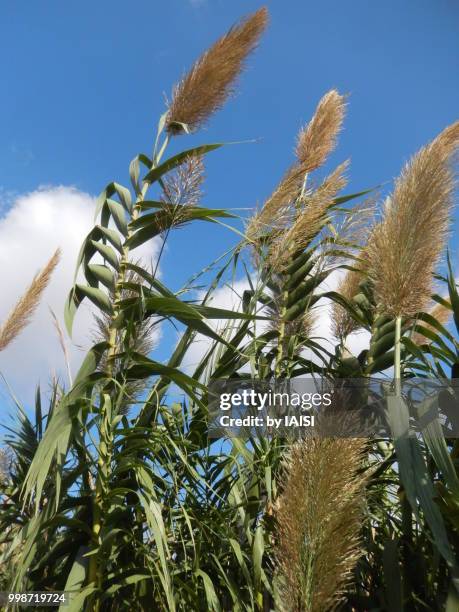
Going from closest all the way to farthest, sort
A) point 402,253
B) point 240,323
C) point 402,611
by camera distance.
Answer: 1. point 402,611
2. point 402,253
3. point 240,323

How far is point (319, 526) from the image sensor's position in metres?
1.21

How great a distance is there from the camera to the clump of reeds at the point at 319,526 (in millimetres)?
1193

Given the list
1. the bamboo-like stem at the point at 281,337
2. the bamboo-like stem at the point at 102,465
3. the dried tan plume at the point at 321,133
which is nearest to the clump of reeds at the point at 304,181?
the dried tan plume at the point at 321,133

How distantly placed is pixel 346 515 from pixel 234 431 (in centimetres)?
91

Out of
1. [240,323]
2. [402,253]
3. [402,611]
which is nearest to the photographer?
[402,611]

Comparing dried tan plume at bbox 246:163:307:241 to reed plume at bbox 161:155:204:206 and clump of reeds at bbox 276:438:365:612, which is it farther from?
clump of reeds at bbox 276:438:365:612

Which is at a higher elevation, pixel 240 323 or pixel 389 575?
pixel 240 323

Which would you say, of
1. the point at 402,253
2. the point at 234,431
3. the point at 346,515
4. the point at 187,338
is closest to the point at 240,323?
the point at 187,338

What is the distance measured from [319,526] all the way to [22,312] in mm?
1819

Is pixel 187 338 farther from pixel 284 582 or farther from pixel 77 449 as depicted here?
pixel 284 582

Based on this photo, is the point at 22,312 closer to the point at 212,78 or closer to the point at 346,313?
the point at 212,78

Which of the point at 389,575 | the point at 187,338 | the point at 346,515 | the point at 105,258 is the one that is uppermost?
the point at 105,258

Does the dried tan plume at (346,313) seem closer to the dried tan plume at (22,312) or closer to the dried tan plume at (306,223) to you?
the dried tan plume at (306,223)

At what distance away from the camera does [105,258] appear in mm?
2375
